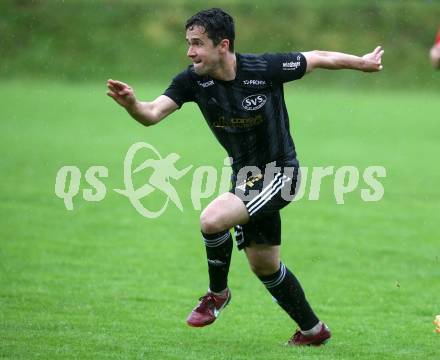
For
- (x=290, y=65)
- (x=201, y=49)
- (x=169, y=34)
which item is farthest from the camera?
(x=169, y=34)

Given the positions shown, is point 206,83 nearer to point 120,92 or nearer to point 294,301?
point 120,92

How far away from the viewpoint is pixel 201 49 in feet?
22.1

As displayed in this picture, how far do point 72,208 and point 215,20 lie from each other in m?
8.06

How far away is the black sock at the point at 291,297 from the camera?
7.32 m

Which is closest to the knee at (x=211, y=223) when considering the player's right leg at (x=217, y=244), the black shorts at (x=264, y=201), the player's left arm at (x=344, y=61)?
the player's right leg at (x=217, y=244)

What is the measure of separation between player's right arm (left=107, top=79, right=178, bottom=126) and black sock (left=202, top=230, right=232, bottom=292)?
38.0 inches

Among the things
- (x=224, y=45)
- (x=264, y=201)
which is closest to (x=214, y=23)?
(x=224, y=45)

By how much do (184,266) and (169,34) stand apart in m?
32.2

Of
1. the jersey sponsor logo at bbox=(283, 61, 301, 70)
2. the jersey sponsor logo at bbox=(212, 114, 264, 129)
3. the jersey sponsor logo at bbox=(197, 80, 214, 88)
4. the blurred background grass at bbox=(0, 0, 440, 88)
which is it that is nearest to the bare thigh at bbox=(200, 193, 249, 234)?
the jersey sponsor logo at bbox=(212, 114, 264, 129)

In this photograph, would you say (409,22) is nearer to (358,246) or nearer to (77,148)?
(77,148)

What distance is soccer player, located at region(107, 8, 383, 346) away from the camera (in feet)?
22.2

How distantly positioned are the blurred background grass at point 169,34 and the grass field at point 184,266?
16.7 m

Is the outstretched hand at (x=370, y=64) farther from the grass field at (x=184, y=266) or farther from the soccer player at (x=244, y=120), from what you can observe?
the grass field at (x=184, y=266)

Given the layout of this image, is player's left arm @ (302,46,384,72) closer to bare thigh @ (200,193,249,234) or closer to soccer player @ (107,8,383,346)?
soccer player @ (107,8,383,346)
